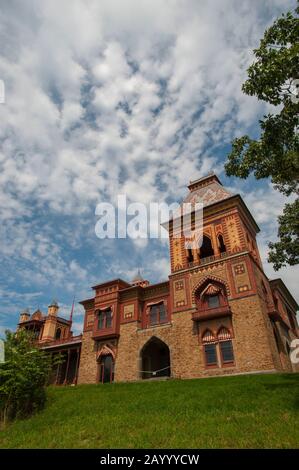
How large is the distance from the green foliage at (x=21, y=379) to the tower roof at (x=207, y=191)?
2165 cm

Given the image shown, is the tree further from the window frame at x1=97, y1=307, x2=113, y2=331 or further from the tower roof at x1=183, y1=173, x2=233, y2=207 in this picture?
the window frame at x1=97, y1=307, x2=113, y2=331

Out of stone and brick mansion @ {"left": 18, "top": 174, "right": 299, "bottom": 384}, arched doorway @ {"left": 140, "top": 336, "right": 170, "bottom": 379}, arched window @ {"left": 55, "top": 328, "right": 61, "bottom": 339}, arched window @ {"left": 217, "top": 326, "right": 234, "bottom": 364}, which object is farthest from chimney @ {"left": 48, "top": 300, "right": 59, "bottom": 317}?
arched window @ {"left": 217, "top": 326, "right": 234, "bottom": 364}

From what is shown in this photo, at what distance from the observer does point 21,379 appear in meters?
16.1

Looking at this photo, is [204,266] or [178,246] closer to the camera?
[204,266]

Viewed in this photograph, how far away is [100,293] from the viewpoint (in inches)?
1352

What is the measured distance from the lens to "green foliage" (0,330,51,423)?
1609cm

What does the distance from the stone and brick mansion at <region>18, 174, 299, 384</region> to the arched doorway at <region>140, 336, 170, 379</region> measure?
9 cm

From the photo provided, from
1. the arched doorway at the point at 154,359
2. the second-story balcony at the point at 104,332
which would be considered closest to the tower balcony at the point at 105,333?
the second-story balcony at the point at 104,332

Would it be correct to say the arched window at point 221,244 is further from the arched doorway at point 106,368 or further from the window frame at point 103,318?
the arched doorway at point 106,368

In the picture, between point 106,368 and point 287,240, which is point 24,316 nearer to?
point 106,368

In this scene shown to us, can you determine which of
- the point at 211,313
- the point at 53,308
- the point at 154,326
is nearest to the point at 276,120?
the point at 211,313
